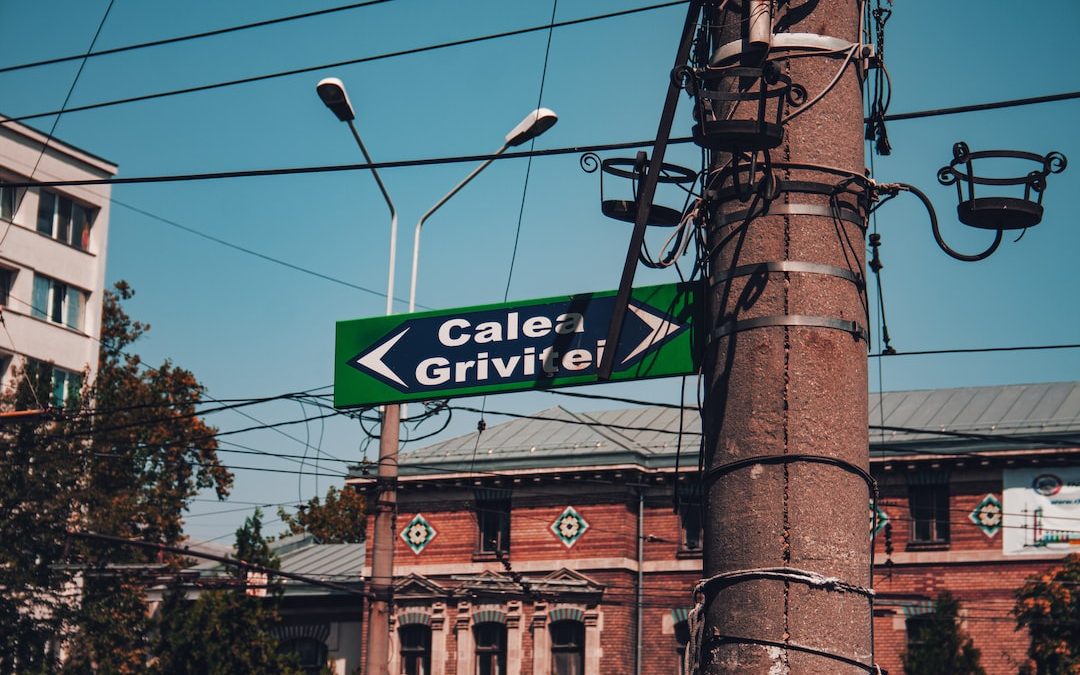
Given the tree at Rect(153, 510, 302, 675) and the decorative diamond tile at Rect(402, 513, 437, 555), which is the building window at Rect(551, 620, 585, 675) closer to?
the decorative diamond tile at Rect(402, 513, 437, 555)

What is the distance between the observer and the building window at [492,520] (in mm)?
42375

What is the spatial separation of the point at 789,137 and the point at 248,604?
3240 cm

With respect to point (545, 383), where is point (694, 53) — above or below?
above

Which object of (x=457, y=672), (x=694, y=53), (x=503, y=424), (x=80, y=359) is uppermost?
(x=80, y=359)

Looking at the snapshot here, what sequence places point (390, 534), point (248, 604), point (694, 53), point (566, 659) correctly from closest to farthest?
point (694, 53) < point (390, 534) < point (248, 604) < point (566, 659)

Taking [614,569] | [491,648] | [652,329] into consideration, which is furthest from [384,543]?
[491,648]

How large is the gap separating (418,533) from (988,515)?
1575 centimetres

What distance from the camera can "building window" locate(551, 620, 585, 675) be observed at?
40312 millimetres

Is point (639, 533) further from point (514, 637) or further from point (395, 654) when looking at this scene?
point (395, 654)

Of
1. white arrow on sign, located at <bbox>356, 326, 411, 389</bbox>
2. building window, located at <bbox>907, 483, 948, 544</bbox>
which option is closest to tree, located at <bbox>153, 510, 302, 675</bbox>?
building window, located at <bbox>907, 483, 948, 544</bbox>

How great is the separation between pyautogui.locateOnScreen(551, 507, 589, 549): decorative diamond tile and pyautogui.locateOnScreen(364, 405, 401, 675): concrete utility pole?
20.4 m

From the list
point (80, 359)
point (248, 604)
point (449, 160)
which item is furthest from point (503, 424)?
point (449, 160)

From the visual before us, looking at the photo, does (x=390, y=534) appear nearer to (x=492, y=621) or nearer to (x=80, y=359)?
(x=492, y=621)

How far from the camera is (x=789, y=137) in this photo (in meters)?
6.56
